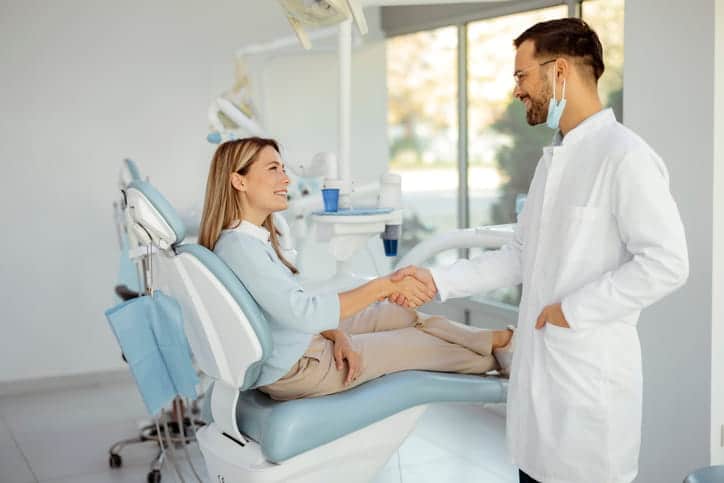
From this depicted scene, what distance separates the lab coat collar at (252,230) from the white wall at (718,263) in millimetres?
1069

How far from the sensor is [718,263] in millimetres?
2166

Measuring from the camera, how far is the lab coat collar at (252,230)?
2.04 metres

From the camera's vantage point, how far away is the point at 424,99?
189 inches

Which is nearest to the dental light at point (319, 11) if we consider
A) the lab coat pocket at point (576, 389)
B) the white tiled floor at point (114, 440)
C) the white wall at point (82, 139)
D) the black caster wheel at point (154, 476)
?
the lab coat pocket at point (576, 389)

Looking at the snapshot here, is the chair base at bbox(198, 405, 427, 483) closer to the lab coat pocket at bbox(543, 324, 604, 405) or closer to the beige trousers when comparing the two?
the beige trousers

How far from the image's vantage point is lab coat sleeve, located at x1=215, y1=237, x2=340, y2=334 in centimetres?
193

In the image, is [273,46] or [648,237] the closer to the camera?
[648,237]

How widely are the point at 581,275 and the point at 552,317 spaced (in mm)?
100

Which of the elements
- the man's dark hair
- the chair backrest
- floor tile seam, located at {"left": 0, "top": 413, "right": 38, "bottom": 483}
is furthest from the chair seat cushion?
floor tile seam, located at {"left": 0, "top": 413, "right": 38, "bottom": 483}

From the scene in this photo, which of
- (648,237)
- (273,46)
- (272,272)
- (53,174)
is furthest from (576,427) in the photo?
(53,174)

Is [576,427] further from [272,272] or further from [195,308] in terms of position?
[195,308]

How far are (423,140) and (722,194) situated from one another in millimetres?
2757

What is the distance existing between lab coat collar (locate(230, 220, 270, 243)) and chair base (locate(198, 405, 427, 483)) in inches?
17.7

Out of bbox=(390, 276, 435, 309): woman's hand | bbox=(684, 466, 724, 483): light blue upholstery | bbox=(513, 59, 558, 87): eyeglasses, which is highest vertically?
bbox=(513, 59, 558, 87): eyeglasses
